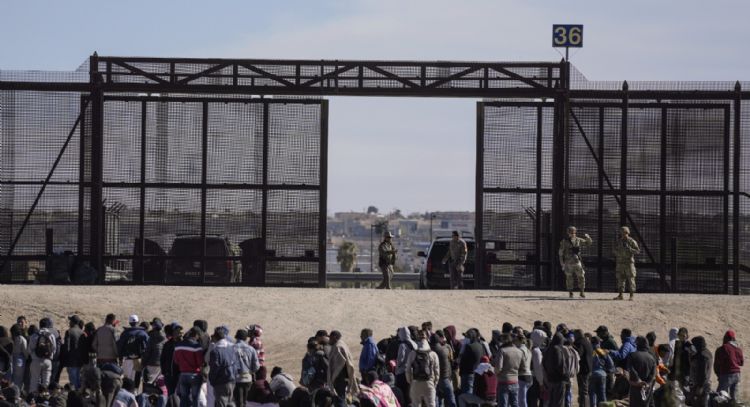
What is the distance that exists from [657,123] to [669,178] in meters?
1.30

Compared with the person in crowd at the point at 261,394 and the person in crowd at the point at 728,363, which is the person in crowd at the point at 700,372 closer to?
the person in crowd at the point at 728,363

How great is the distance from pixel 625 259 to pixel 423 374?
39.2 feet

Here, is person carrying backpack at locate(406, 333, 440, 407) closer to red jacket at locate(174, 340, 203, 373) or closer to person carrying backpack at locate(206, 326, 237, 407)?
person carrying backpack at locate(206, 326, 237, 407)

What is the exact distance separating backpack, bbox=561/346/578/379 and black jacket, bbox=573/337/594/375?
1.64 feet

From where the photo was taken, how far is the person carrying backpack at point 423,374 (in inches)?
747

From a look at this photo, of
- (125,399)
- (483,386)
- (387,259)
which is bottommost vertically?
(483,386)

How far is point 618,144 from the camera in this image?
33.0 m

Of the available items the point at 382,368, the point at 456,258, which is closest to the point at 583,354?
the point at 382,368

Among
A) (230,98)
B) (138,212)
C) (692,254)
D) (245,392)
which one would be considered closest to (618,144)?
(692,254)

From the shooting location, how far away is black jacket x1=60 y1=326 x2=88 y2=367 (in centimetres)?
2105

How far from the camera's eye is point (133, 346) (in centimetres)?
2030

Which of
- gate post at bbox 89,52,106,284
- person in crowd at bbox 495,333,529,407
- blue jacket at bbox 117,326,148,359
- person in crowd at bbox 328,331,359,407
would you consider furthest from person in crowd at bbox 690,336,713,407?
gate post at bbox 89,52,106,284

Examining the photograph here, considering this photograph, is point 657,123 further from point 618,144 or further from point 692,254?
point 692,254

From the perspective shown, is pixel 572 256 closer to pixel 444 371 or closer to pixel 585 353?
pixel 585 353
